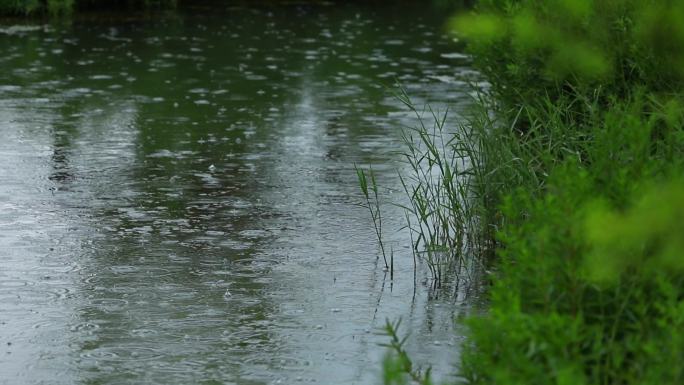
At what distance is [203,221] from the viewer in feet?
27.7

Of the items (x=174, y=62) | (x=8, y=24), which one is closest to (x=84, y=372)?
(x=174, y=62)

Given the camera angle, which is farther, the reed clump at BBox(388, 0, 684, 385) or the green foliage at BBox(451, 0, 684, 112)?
the green foliage at BBox(451, 0, 684, 112)

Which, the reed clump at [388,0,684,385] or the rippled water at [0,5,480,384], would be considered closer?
the reed clump at [388,0,684,385]

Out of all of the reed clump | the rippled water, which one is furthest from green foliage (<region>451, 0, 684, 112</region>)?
the rippled water

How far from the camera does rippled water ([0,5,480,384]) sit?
5.96m

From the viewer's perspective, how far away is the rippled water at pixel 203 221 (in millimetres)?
5961

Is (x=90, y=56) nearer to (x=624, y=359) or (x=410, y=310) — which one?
(x=410, y=310)

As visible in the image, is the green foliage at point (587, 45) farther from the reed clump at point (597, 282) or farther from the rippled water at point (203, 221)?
the rippled water at point (203, 221)

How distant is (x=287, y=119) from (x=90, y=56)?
5495mm

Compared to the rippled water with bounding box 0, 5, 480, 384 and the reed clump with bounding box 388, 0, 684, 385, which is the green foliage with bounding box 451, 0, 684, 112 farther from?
the rippled water with bounding box 0, 5, 480, 384

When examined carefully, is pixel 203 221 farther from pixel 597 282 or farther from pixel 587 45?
pixel 597 282

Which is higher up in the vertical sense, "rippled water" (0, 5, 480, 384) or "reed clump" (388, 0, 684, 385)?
"reed clump" (388, 0, 684, 385)

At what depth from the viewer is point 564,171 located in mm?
4312

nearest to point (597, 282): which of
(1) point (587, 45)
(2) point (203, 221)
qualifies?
(1) point (587, 45)
